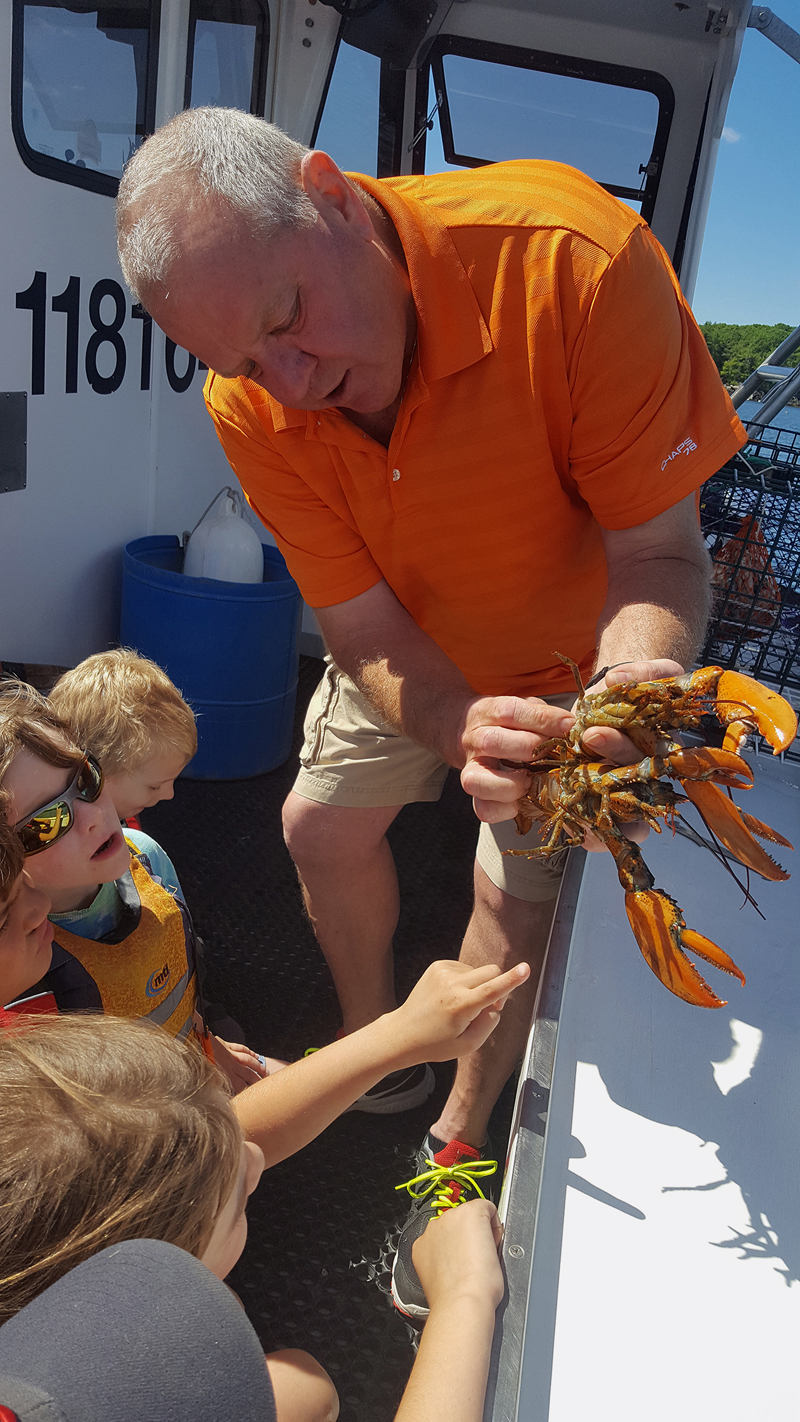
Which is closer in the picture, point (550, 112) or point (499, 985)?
point (499, 985)

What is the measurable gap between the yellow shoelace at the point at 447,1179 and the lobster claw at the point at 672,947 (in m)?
0.79

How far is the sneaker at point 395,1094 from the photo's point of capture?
7.27 ft

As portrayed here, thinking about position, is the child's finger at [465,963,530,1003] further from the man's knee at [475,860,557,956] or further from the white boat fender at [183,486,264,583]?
the white boat fender at [183,486,264,583]

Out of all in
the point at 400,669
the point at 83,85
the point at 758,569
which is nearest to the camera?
the point at 400,669

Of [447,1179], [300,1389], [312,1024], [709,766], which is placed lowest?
[312,1024]

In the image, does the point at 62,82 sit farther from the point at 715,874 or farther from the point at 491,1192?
the point at 491,1192

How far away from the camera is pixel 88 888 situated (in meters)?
1.71

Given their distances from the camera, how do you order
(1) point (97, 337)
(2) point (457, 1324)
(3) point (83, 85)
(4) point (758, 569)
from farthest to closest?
1. (1) point (97, 337)
2. (3) point (83, 85)
3. (4) point (758, 569)
4. (2) point (457, 1324)

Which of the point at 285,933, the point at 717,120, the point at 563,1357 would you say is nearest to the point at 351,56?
the point at 717,120

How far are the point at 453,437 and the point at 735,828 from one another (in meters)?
0.99

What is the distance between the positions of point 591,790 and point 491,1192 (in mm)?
1022

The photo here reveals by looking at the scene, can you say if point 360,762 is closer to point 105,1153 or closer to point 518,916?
point 518,916

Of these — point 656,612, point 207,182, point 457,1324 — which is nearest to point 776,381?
point 656,612

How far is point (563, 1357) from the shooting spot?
103 centimetres
